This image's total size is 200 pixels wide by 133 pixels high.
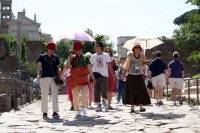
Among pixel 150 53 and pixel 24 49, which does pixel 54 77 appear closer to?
pixel 150 53

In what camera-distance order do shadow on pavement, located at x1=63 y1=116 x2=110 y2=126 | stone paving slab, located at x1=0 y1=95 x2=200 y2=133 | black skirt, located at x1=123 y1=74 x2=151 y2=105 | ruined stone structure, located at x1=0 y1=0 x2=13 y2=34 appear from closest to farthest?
1. stone paving slab, located at x1=0 y1=95 x2=200 y2=133
2. shadow on pavement, located at x1=63 y1=116 x2=110 y2=126
3. black skirt, located at x1=123 y1=74 x2=151 y2=105
4. ruined stone structure, located at x1=0 y1=0 x2=13 y2=34

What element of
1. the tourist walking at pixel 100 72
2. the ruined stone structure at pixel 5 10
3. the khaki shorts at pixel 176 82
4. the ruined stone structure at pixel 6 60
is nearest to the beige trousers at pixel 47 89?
the tourist walking at pixel 100 72

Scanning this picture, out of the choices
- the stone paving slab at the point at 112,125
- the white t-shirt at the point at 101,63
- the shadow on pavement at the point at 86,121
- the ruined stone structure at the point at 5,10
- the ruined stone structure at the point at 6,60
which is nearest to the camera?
the stone paving slab at the point at 112,125

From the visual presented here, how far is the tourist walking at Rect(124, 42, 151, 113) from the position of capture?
10578 mm

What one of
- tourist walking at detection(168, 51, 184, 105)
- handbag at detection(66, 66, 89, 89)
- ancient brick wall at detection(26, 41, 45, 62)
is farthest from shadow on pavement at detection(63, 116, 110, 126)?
ancient brick wall at detection(26, 41, 45, 62)

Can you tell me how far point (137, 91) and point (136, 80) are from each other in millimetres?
252

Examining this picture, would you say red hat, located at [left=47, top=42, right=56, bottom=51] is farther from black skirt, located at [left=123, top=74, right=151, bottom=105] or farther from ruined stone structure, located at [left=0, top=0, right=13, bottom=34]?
ruined stone structure, located at [left=0, top=0, right=13, bottom=34]

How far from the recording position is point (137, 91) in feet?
34.8

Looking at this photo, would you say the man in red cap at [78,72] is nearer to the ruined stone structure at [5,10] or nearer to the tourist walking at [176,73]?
the tourist walking at [176,73]

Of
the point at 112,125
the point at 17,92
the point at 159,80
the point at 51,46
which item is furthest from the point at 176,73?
the point at 112,125

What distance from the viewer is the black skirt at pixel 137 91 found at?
34.7 feet

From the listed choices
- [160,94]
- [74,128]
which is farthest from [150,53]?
[74,128]

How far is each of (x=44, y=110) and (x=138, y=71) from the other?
7.65ft

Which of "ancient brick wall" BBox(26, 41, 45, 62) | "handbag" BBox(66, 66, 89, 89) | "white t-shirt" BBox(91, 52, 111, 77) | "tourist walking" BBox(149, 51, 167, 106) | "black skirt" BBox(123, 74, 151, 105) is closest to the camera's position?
"handbag" BBox(66, 66, 89, 89)
